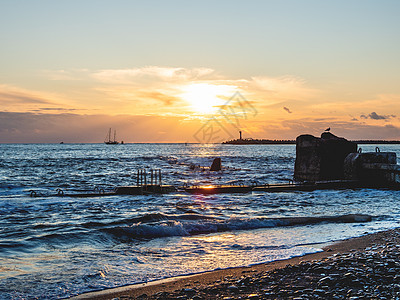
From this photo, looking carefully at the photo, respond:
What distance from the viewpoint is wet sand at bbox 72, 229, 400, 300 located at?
600 centimetres

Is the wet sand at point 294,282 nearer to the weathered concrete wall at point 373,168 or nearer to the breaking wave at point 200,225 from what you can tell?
the breaking wave at point 200,225

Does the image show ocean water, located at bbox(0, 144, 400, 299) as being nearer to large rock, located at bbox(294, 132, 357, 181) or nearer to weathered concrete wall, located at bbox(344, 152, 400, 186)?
weathered concrete wall, located at bbox(344, 152, 400, 186)

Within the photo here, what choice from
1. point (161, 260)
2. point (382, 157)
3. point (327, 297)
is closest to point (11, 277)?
point (161, 260)

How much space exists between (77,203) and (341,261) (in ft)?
50.3

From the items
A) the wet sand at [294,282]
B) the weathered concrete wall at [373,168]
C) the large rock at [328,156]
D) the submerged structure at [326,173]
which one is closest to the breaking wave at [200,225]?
the wet sand at [294,282]

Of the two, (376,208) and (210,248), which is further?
(376,208)

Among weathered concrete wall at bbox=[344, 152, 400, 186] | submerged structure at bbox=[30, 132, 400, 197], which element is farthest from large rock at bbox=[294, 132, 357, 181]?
weathered concrete wall at bbox=[344, 152, 400, 186]

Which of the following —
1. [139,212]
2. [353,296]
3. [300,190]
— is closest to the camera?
[353,296]

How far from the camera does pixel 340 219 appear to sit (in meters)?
14.0

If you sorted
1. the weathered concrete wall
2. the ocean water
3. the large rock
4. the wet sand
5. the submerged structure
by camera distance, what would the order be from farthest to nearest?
1. the large rock
2. the weathered concrete wall
3. the submerged structure
4. the ocean water
5. the wet sand

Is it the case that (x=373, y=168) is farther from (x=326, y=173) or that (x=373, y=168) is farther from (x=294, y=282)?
(x=294, y=282)

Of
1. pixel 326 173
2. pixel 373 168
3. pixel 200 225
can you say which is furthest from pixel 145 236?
pixel 326 173

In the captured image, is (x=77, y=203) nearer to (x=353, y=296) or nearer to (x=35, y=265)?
A: (x=35, y=265)

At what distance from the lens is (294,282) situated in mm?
6574
